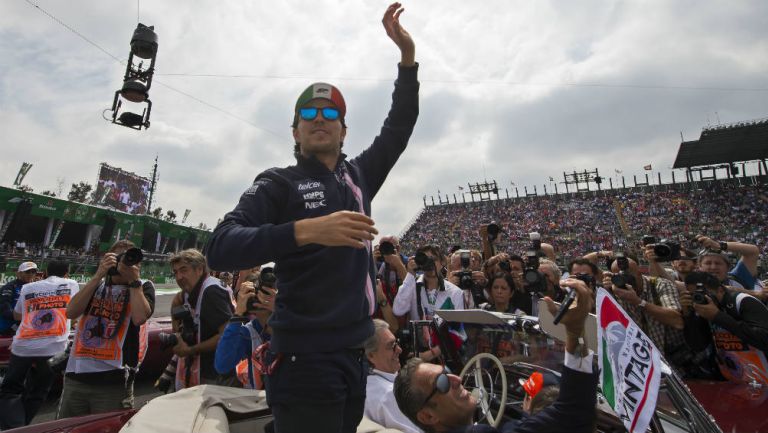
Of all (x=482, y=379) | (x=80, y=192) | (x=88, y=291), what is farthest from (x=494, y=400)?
(x=80, y=192)

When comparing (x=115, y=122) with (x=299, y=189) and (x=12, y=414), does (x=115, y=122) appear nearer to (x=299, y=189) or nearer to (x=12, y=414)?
(x=12, y=414)

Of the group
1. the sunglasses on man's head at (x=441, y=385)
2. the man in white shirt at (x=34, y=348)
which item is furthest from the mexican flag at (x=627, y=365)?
the man in white shirt at (x=34, y=348)

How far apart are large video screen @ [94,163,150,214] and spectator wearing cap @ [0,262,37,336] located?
3551 cm

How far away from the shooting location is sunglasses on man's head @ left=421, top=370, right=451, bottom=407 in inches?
77.4

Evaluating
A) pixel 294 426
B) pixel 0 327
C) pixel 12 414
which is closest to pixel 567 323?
pixel 294 426

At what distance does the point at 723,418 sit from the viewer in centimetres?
246

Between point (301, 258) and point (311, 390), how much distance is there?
1.32 feet

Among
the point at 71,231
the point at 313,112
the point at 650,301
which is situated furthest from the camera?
the point at 71,231

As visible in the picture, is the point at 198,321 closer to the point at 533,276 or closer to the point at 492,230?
the point at 533,276

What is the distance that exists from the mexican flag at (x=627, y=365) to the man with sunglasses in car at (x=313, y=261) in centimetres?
106

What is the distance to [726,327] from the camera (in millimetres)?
A: 3504

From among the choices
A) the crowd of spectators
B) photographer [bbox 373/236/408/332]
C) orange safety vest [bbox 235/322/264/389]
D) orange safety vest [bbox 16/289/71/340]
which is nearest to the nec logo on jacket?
photographer [bbox 373/236/408/332]

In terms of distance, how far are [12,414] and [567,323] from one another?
5453 millimetres

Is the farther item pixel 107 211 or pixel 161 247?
pixel 161 247
